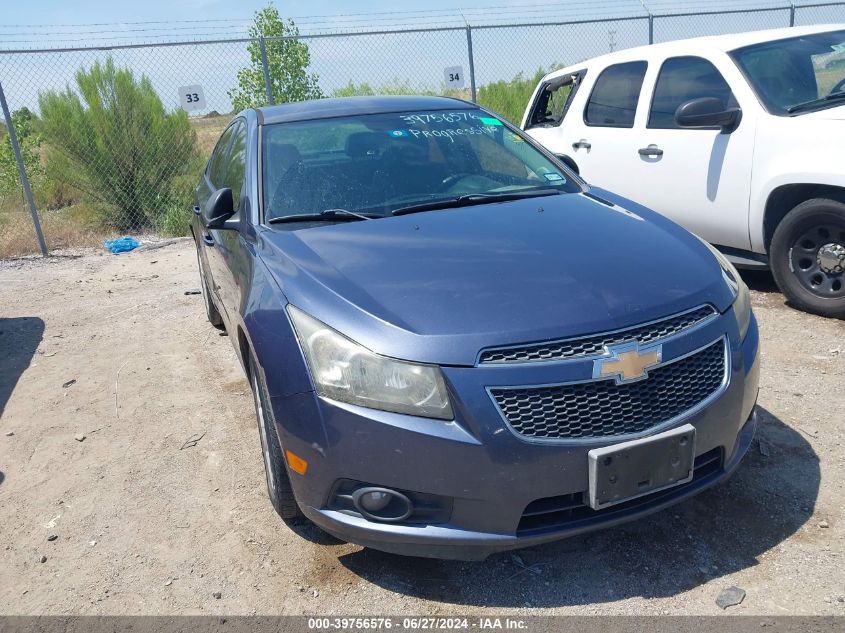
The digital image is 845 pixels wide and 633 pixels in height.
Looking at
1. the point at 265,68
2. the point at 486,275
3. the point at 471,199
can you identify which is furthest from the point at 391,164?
the point at 265,68

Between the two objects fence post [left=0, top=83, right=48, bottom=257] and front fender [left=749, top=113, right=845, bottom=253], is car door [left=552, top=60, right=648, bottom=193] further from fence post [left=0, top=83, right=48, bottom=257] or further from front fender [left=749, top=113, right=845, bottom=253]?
fence post [left=0, top=83, right=48, bottom=257]

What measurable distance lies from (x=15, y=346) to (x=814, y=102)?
238 inches

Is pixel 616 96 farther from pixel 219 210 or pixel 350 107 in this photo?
pixel 219 210

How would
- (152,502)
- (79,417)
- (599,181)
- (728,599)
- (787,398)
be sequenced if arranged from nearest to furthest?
1. (728,599)
2. (152,502)
3. (787,398)
4. (79,417)
5. (599,181)

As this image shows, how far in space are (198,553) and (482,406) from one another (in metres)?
1.46

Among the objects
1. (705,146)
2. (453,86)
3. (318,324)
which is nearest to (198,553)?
(318,324)

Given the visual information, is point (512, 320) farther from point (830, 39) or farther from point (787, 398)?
point (830, 39)

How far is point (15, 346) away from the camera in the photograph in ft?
19.4

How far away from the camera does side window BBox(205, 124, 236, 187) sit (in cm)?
474

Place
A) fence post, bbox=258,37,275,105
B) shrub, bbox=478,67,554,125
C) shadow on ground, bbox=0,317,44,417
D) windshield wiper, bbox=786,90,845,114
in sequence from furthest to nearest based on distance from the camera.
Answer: shrub, bbox=478,67,554,125 → fence post, bbox=258,37,275,105 → shadow on ground, bbox=0,317,44,417 → windshield wiper, bbox=786,90,845,114

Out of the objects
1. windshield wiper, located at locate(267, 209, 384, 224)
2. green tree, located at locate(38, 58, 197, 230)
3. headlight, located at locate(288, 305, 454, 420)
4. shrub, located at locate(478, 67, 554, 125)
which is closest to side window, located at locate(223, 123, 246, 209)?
windshield wiper, located at locate(267, 209, 384, 224)

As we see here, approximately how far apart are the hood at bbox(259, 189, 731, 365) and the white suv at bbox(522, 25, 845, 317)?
1.27 meters

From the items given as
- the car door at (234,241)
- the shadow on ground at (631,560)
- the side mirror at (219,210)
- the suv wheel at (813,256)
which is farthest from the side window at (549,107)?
the shadow on ground at (631,560)

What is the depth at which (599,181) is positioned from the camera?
645cm
